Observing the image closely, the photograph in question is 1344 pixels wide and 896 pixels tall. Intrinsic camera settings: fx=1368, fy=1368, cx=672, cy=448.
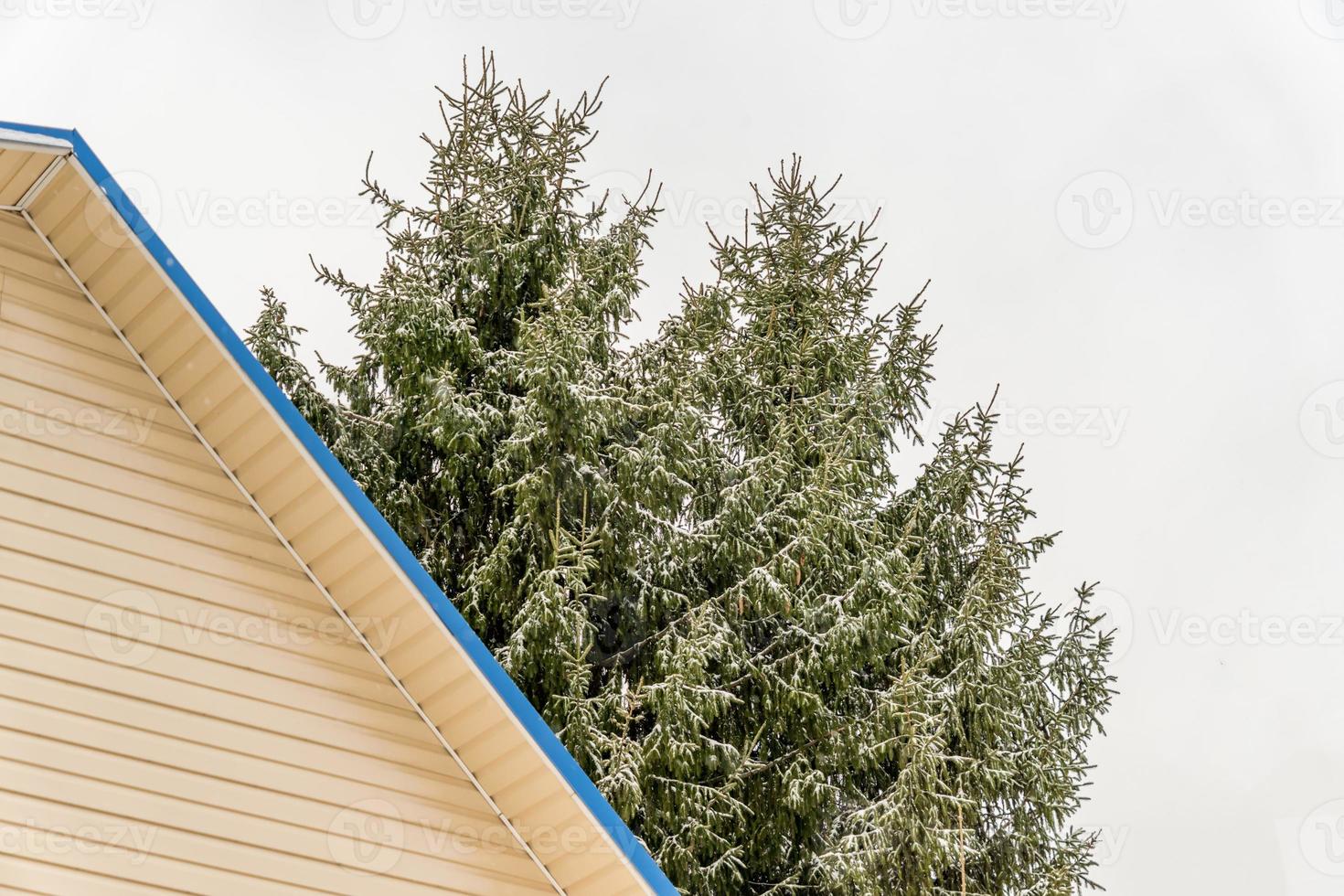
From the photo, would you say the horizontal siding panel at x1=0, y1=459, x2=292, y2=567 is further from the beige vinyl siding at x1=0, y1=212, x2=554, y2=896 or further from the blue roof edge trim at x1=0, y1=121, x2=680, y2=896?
the blue roof edge trim at x1=0, y1=121, x2=680, y2=896

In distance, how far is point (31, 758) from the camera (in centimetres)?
559

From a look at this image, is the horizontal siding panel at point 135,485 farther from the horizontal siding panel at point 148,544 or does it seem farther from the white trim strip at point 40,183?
the white trim strip at point 40,183

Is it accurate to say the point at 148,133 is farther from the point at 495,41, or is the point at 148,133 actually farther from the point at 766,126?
the point at 766,126

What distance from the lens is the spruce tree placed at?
12.4m

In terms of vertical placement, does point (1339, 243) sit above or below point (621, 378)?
above

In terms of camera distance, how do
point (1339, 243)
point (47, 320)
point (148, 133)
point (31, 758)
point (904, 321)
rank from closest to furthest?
point (31, 758) < point (47, 320) < point (904, 321) < point (148, 133) < point (1339, 243)

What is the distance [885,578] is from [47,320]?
28.3 ft

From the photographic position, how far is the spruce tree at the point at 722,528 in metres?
12.4

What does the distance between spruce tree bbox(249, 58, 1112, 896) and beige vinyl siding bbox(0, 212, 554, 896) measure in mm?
5015

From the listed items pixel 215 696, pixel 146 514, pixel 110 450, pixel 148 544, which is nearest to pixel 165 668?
pixel 215 696

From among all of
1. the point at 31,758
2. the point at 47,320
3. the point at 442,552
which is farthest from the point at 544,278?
the point at 31,758

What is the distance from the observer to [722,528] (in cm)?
1365

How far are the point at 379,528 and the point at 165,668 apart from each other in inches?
43.4

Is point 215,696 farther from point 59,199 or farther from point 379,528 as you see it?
point 59,199
